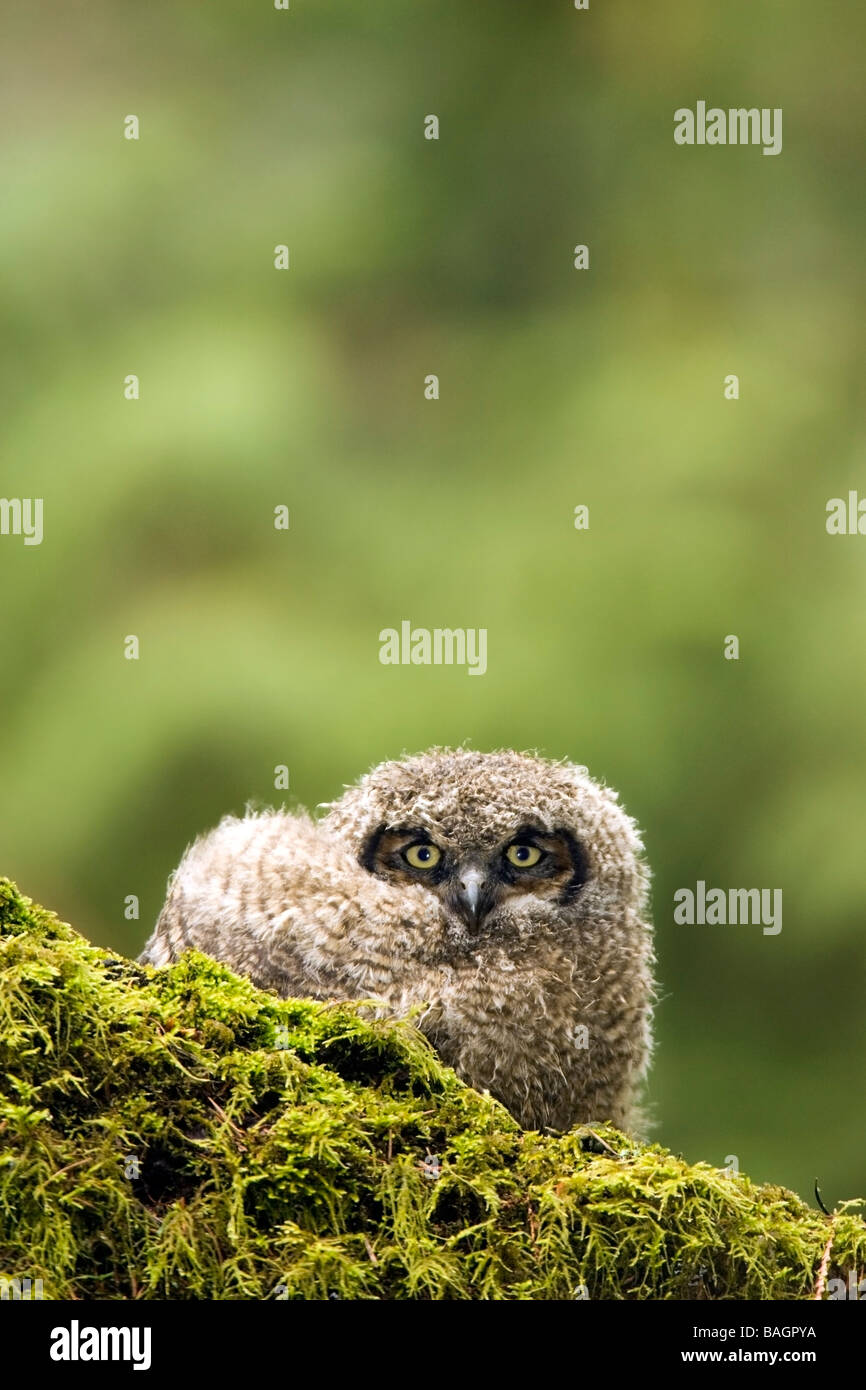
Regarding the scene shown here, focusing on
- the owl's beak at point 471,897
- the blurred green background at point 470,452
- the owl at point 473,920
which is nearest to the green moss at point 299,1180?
the owl at point 473,920

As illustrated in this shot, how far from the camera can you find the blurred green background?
450 centimetres

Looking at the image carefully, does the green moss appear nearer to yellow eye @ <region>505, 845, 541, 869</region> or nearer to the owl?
the owl

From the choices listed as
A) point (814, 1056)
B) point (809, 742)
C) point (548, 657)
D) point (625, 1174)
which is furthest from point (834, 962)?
point (625, 1174)

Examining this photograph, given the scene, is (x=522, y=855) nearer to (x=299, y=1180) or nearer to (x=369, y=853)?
(x=369, y=853)

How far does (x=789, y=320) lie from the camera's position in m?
5.47

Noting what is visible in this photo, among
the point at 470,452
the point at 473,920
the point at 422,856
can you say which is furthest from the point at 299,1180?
the point at 470,452

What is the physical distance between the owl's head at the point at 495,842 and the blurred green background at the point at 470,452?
173 centimetres

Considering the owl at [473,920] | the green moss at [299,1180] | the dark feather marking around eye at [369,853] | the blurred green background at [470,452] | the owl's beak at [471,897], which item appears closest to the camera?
the green moss at [299,1180]

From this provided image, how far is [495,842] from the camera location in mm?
2576

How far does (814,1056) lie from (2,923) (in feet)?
11.4

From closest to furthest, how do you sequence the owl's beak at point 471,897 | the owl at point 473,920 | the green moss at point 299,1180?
the green moss at point 299,1180, the owl at point 473,920, the owl's beak at point 471,897

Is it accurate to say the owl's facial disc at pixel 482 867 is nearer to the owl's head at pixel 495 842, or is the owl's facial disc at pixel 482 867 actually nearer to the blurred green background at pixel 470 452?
the owl's head at pixel 495 842

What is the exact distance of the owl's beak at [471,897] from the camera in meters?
2.51

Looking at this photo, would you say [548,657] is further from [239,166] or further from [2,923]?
[2,923]
